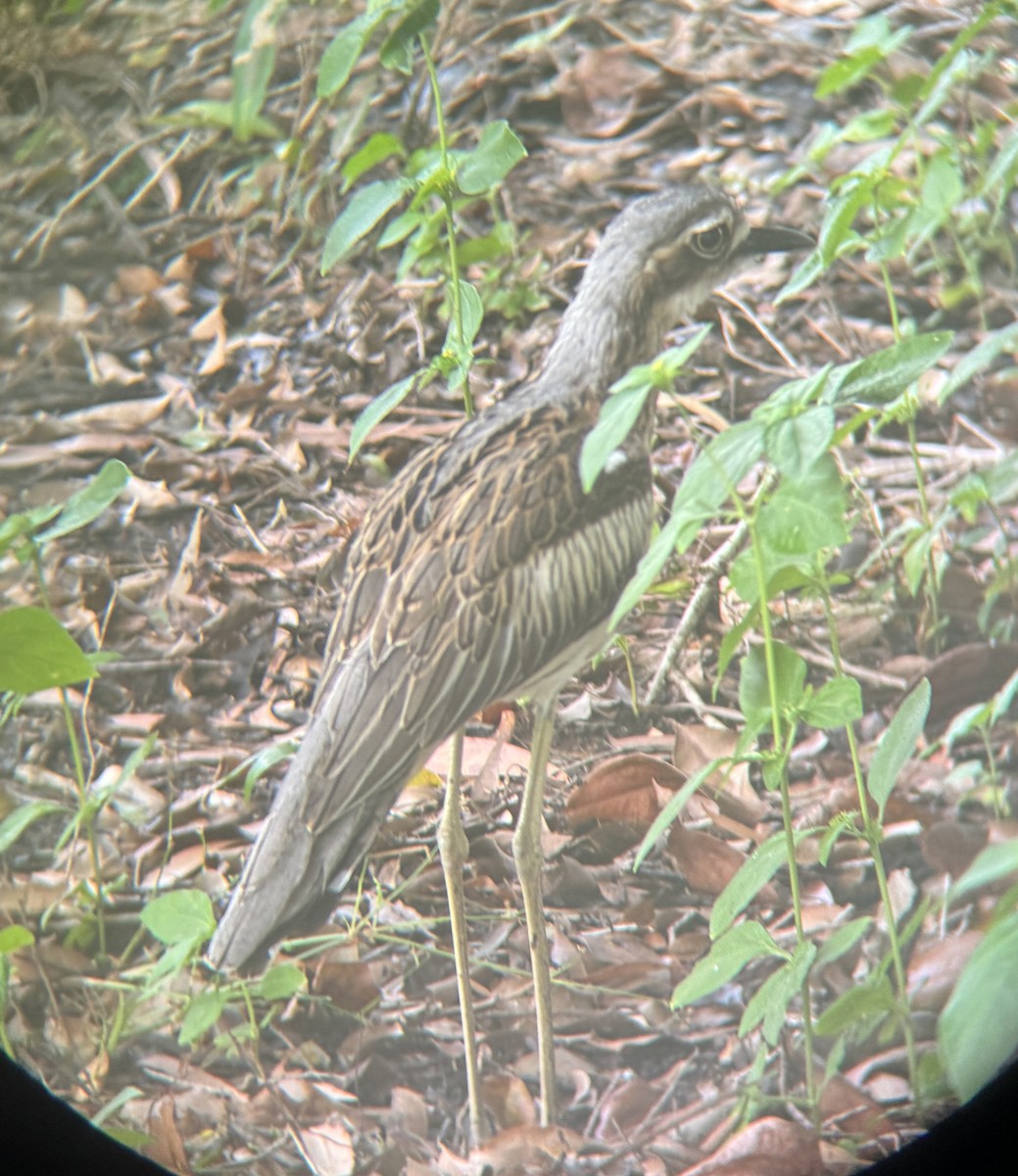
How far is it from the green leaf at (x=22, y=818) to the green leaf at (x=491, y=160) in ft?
2.12

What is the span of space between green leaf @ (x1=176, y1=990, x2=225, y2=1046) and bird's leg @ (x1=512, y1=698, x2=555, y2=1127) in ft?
0.86

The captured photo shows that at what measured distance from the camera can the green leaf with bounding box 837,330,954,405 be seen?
3.44ft

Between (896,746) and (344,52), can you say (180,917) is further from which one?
(344,52)

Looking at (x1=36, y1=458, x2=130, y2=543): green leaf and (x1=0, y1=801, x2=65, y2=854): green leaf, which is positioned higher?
(x1=36, y1=458, x2=130, y2=543): green leaf

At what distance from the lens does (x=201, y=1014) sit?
44.1 inches

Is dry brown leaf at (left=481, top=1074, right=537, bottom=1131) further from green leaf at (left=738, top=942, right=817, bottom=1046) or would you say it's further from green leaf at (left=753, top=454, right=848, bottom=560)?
green leaf at (left=753, top=454, right=848, bottom=560)

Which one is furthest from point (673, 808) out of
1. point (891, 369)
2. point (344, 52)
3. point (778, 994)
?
point (344, 52)

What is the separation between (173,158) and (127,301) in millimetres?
135

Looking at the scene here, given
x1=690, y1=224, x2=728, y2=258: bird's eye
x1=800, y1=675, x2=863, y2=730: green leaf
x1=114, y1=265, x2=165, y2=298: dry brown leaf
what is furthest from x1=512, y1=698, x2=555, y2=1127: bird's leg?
x1=114, y1=265, x2=165, y2=298: dry brown leaf

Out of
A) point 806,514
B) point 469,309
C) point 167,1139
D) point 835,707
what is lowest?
point 167,1139

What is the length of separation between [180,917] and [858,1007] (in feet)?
1.84

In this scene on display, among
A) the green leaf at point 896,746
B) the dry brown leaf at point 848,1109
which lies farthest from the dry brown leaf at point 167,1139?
the green leaf at point 896,746

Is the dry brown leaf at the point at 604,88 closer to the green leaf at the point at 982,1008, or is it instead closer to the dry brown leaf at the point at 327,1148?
the green leaf at the point at 982,1008

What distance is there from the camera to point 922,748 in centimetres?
111
